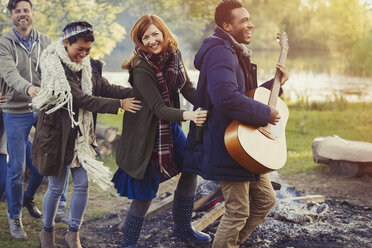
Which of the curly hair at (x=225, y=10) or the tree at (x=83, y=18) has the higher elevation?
the tree at (x=83, y=18)

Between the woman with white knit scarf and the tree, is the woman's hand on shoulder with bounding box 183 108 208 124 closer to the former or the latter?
the woman with white knit scarf

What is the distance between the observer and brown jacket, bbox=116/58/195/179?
10.8 ft

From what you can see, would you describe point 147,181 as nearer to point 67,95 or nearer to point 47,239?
point 67,95

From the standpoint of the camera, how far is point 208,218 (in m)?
4.22

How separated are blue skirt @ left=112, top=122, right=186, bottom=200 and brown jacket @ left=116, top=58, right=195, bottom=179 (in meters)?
0.13

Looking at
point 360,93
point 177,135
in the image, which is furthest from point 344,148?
point 360,93

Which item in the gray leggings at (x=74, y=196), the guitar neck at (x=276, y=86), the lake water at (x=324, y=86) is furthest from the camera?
the lake water at (x=324, y=86)

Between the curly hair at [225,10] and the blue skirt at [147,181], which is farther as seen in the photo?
the blue skirt at [147,181]

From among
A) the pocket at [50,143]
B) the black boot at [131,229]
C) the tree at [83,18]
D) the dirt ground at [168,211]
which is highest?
the tree at [83,18]

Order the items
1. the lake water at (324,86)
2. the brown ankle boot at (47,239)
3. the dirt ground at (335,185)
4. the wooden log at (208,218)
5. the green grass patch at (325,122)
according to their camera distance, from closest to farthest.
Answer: the brown ankle boot at (47,239)
the wooden log at (208,218)
the dirt ground at (335,185)
the green grass patch at (325,122)
the lake water at (324,86)

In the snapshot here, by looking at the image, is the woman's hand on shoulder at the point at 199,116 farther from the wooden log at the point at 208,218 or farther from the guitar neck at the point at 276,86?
the wooden log at the point at 208,218

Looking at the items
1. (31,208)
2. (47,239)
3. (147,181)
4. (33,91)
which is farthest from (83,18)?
(147,181)

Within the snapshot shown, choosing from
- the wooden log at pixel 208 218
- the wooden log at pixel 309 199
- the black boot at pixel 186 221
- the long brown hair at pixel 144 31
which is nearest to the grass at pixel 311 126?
the wooden log at pixel 309 199

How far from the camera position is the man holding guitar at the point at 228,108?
2.96 metres
